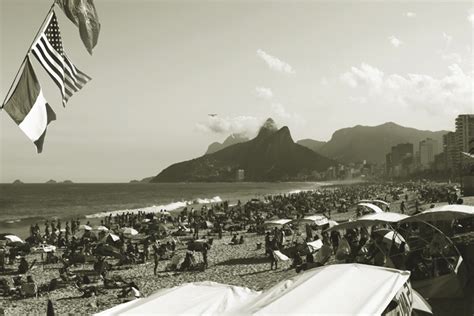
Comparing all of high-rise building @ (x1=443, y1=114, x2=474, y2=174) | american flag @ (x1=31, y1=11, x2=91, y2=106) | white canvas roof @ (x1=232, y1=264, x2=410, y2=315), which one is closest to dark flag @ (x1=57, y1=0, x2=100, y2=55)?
american flag @ (x1=31, y1=11, x2=91, y2=106)

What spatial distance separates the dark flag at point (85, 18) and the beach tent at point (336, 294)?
17.6ft

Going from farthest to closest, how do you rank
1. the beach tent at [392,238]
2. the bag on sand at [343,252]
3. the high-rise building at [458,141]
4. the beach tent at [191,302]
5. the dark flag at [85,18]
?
1. the high-rise building at [458,141]
2. the bag on sand at [343,252]
3. the beach tent at [392,238]
4. the dark flag at [85,18]
5. the beach tent at [191,302]

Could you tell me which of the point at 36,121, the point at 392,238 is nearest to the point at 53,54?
the point at 36,121

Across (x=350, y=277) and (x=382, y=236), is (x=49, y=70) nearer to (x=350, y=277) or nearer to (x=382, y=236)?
(x=350, y=277)

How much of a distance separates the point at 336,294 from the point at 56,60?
6.09 m

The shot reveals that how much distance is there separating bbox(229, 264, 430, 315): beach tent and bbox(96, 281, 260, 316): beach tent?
1.27 ft

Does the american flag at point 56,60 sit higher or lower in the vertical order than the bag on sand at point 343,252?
higher

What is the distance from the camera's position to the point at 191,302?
5734 millimetres

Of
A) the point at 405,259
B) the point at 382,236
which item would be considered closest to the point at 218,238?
the point at 382,236

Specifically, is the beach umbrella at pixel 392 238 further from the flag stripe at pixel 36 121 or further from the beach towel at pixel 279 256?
the flag stripe at pixel 36 121

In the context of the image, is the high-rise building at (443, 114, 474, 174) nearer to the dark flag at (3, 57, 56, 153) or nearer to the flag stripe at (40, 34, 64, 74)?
the flag stripe at (40, 34, 64, 74)

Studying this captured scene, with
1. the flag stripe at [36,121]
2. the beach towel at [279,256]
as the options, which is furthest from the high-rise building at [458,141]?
the flag stripe at [36,121]

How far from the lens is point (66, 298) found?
49.9 feet

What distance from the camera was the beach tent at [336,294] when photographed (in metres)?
5.06
